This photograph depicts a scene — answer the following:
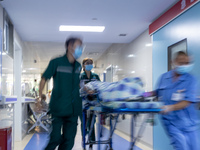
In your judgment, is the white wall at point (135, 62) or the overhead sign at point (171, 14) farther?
the white wall at point (135, 62)

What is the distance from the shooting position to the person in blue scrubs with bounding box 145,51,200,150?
2287mm

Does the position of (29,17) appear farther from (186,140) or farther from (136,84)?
(186,140)

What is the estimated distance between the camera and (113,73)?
8109mm

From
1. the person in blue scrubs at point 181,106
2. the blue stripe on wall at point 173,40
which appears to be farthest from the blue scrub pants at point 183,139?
the blue stripe on wall at point 173,40

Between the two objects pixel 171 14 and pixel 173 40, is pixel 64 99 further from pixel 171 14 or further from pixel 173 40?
pixel 171 14

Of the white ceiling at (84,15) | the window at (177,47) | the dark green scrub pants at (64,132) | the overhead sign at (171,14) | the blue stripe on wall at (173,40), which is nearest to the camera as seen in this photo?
the dark green scrub pants at (64,132)

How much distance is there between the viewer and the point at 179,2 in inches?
147

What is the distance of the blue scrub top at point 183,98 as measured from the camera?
231 centimetres

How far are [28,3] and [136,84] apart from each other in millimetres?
2610

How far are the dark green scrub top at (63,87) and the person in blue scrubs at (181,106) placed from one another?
748 millimetres

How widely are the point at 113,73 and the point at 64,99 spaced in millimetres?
5752

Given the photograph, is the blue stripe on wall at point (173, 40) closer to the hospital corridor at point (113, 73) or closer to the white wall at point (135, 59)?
the hospital corridor at point (113, 73)

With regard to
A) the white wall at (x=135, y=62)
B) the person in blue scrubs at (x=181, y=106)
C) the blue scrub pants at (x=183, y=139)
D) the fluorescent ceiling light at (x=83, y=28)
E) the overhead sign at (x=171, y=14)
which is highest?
the fluorescent ceiling light at (x=83, y=28)

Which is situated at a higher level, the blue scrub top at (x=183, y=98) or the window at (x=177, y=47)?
the window at (x=177, y=47)
